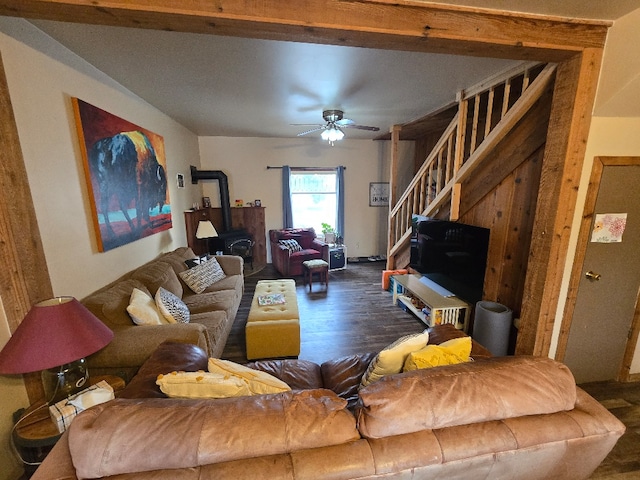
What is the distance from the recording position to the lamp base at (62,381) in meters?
1.35

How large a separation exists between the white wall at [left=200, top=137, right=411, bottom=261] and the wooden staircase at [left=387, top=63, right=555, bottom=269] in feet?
4.87

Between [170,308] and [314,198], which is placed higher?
[314,198]

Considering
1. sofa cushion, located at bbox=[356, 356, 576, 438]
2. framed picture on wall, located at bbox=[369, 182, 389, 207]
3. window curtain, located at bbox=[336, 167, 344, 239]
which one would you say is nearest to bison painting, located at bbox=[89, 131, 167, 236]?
sofa cushion, located at bbox=[356, 356, 576, 438]

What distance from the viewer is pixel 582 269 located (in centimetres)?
201

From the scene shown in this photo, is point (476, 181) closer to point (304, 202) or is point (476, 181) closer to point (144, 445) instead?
point (144, 445)

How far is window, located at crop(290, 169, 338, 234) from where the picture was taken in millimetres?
5880

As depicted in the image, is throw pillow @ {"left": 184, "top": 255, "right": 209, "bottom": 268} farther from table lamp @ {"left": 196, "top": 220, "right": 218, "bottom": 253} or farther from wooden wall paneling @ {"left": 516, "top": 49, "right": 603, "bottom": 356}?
wooden wall paneling @ {"left": 516, "top": 49, "right": 603, "bottom": 356}

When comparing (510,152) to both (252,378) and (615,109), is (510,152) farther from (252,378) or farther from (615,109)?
(252,378)

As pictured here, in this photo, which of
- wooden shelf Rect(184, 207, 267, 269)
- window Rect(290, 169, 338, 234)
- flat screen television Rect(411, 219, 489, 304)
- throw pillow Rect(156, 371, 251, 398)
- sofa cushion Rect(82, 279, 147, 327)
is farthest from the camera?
window Rect(290, 169, 338, 234)

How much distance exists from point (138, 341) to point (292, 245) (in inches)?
135

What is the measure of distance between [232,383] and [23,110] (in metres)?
2.00

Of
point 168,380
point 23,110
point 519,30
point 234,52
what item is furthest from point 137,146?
point 519,30

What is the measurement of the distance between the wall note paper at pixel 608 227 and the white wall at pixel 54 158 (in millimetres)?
3740

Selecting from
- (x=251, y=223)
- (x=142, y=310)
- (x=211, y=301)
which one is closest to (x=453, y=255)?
(x=211, y=301)
